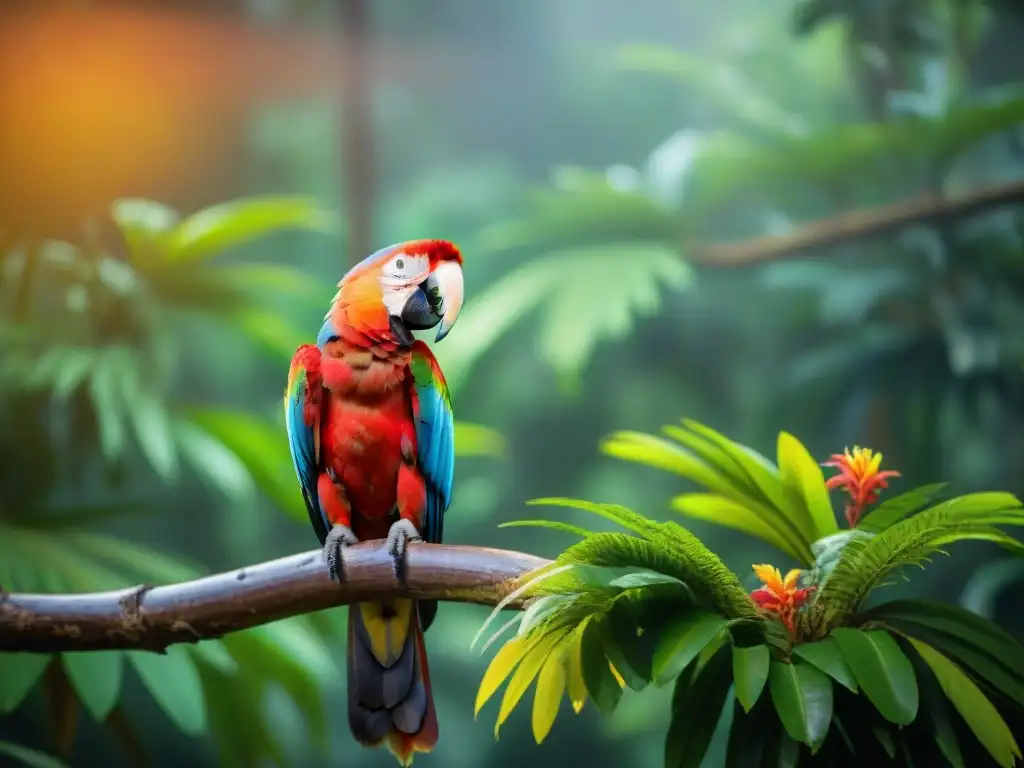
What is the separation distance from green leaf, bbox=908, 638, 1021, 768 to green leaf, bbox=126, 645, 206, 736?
1084 mm

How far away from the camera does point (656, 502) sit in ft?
6.04

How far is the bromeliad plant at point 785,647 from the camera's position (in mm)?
886

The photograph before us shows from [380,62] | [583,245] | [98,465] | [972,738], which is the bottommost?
[972,738]

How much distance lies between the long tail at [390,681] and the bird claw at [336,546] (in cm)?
10

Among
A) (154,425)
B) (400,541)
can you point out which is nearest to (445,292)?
(400,541)

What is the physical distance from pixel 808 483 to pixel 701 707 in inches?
11.4

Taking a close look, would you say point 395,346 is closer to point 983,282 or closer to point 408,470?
point 408,470

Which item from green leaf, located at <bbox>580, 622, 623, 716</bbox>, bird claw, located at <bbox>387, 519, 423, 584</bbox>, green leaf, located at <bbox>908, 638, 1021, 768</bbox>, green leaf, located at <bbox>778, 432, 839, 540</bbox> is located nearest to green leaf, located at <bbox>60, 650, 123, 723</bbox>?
bird claw, located at <bbox>387, 519, 423, 584</bbox>

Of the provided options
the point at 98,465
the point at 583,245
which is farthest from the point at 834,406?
the point at 98,465

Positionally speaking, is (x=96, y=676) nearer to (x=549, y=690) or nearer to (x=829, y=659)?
(x=549, y=690)

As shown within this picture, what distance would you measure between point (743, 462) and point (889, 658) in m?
0.27

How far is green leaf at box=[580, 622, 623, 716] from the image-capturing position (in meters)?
0.93

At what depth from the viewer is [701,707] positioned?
95cm

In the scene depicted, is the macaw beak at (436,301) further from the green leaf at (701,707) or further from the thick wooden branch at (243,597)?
the green leaf at (701,707)
